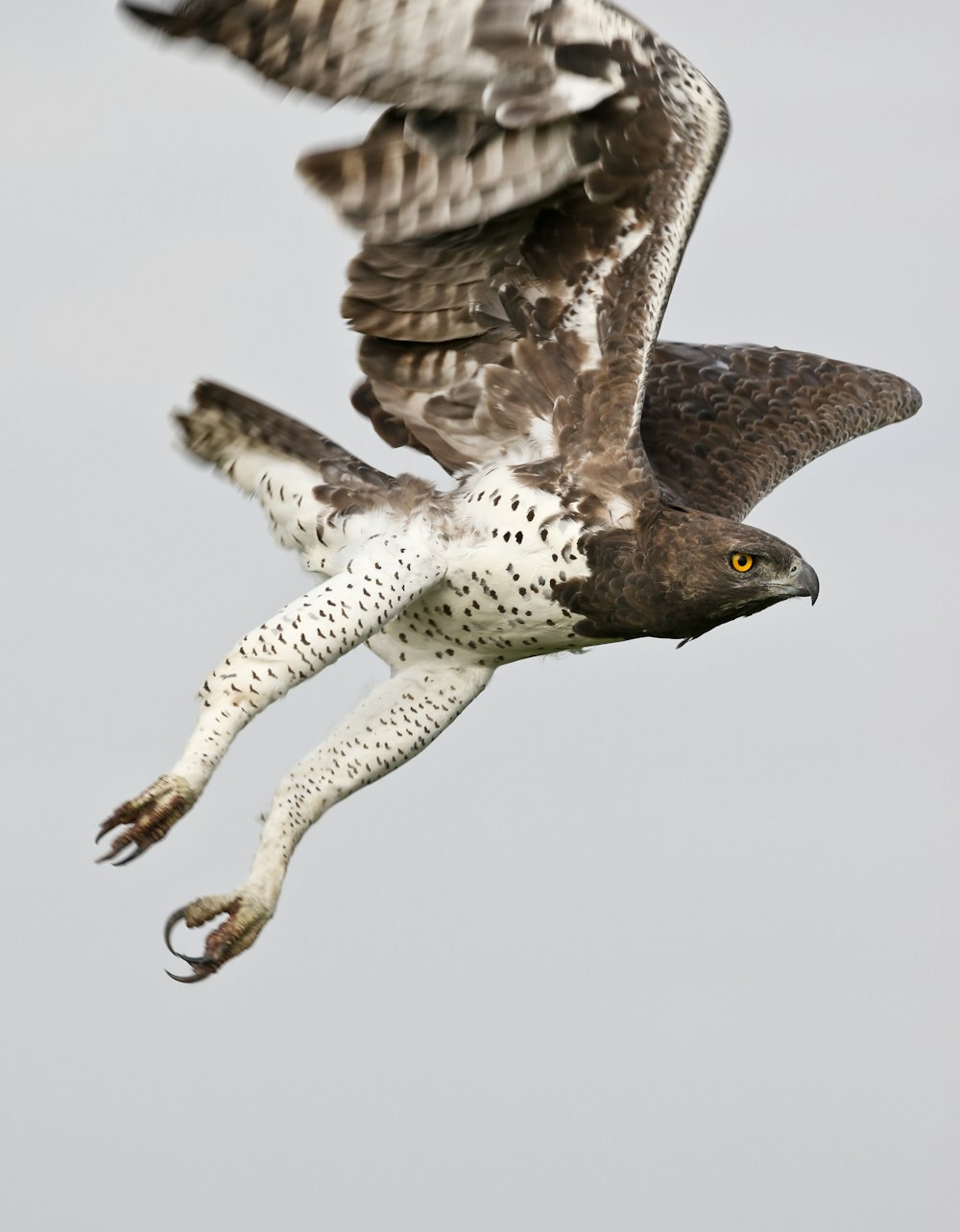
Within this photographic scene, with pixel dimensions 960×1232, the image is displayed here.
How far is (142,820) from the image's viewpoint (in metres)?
11.9

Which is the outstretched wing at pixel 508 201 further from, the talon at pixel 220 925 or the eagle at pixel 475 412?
the talon at pixel 220 925

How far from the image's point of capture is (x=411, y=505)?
1284cm

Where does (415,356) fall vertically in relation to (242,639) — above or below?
above

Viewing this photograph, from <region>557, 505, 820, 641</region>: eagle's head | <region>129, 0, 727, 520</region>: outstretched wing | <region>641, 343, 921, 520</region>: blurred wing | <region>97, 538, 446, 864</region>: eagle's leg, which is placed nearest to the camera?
<region>129, 0, 727, 520</region>: outstretched wing

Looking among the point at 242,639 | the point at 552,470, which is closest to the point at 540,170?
the point at 552,470

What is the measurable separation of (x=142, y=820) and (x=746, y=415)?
4151mm

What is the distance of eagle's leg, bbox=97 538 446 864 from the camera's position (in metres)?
11.9

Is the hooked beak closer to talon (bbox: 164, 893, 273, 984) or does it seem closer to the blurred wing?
the blurred wing

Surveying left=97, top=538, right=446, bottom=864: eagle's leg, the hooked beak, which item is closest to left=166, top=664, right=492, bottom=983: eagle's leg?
left=97, top=538, right=446, bottom=864: eagle's leg

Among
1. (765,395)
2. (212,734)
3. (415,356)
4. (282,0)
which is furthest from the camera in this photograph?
(765,395)

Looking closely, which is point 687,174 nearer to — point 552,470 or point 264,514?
point 552,470

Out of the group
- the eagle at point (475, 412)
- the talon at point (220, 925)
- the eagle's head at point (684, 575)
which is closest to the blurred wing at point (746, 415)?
the eagle at point (475, 412)

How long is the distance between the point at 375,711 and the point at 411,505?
44.5 inches

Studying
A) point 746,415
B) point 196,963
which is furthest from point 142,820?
point 746,415
